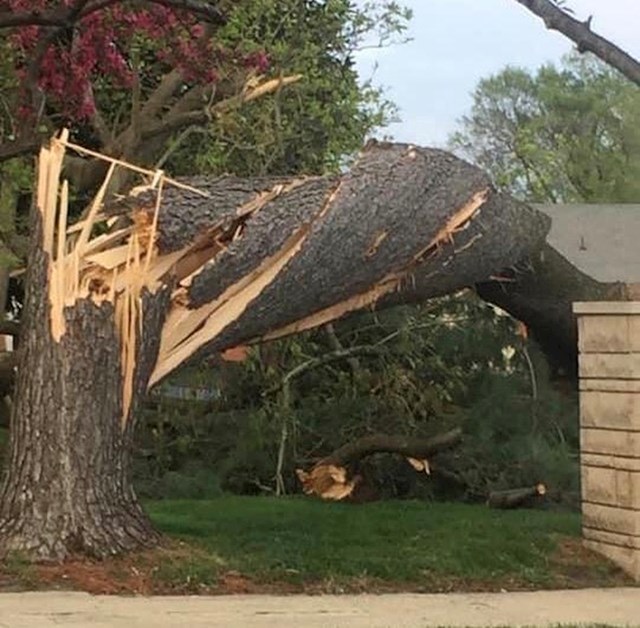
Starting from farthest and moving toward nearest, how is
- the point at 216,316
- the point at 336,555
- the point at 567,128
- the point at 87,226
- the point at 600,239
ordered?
the point at 567,128 < the point at 600,239 < the point at 216,316 < the point at 87,226 < the point at 336,555

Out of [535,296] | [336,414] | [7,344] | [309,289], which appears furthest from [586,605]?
[7,344]

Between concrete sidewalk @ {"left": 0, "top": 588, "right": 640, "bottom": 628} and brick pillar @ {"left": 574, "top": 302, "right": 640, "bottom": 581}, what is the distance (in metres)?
1.05

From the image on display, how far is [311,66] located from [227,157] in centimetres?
155

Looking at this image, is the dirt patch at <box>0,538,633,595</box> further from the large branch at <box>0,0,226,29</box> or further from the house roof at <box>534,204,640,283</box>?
the house roof at <box>534,204,640,283</box>

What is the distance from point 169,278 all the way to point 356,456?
3.19 m

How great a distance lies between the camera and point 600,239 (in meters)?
17.5

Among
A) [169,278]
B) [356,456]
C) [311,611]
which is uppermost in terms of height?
[169,278]

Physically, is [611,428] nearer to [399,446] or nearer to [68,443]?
[399,446]

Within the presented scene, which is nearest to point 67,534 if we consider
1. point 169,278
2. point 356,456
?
point 169,278

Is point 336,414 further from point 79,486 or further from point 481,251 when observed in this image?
point 79,486

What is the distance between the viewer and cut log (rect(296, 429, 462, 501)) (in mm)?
11852

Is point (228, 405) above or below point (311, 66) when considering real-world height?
below

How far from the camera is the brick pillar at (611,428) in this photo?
9.88 metres

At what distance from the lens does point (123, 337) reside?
9.09m
